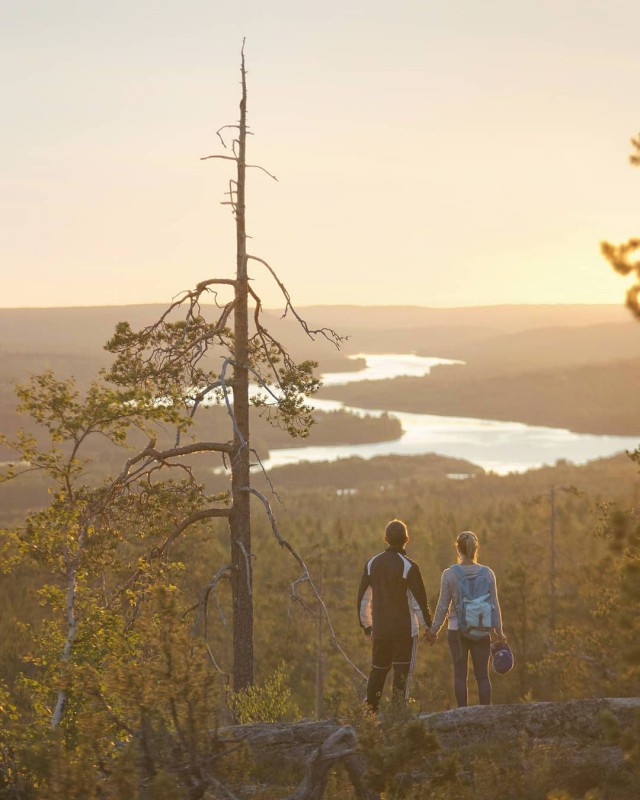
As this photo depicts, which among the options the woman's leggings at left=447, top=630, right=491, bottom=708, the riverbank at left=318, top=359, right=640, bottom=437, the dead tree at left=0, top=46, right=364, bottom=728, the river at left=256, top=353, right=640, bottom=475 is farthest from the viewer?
the riverbank at left=318, top=359, right=640, bottom=437

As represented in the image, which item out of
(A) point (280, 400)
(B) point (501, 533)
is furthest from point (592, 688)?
(B) point (501, 533)

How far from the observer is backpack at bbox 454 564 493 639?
8.84 meters

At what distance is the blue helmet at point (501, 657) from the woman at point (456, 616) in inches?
2.5

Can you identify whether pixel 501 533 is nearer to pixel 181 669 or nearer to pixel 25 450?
pixel 25 450

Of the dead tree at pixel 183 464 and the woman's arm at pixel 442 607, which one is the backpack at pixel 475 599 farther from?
the dead tree at pixel 183 464

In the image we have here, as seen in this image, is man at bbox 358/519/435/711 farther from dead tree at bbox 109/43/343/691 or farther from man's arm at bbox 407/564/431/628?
dead tree at bbox 109/43/343/691

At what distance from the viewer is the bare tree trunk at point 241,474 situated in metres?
12.4

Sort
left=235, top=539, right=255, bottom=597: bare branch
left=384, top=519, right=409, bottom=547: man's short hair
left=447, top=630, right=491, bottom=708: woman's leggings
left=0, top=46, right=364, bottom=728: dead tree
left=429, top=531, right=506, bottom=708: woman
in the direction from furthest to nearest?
left=235, top=539, right=255, bottom=597: bare branch < left=0, top=46, right=364, bottom=728: dead tree < left=447, top=630, right=491, bottom=708: woman's leggings < left=429, top=531, right=506, bottom=708: woman < left=384, top=519, right=409, bottom=547: man's short hair

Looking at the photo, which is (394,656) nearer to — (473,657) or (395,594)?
(395,594)

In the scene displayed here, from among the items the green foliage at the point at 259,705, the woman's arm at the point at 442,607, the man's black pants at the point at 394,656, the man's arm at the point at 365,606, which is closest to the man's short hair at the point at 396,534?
the man's arm at the point at 365,606

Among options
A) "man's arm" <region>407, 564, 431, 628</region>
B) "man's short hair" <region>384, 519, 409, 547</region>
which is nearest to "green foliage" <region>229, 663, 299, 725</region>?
"man's arm" <region>407, 564, 431, 628</region>

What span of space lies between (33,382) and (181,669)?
5020mm

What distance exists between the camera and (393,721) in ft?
24.8

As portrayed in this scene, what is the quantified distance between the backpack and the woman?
0.09 ft
